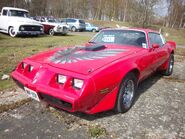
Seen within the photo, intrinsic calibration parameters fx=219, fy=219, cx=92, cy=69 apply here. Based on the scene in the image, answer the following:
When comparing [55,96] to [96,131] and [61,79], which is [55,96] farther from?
[96,131]

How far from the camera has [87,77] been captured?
2865mm

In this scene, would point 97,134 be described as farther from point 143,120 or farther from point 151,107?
point 151,107

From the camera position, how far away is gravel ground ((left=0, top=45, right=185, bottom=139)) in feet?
10.3

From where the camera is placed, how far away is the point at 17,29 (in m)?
13.5

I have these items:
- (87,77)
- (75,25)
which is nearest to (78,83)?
(87,77)

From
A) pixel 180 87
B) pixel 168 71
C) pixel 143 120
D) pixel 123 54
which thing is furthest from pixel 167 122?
pixel 168 71

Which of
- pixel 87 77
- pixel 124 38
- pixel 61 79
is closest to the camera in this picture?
pixel 87 77

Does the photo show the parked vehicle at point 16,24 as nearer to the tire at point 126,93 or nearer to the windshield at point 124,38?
the windshield at point 124,38

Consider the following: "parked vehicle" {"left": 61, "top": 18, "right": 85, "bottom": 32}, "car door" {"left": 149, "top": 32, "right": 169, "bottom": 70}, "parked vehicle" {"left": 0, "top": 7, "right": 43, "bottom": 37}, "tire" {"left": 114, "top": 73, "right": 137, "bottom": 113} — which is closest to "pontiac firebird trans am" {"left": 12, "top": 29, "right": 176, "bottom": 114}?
"tire" {"left": 114, "top": 73, "right": 137, "bottom": 113}

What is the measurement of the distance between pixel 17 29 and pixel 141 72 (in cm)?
1114

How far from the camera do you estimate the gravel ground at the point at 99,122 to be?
314 cm

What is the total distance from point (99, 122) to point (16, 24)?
11.7m

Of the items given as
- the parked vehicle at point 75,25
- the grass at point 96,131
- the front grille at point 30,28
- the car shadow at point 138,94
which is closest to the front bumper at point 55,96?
the grass at point 96,131

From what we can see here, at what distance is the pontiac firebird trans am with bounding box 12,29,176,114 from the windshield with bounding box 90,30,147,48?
212 mm
